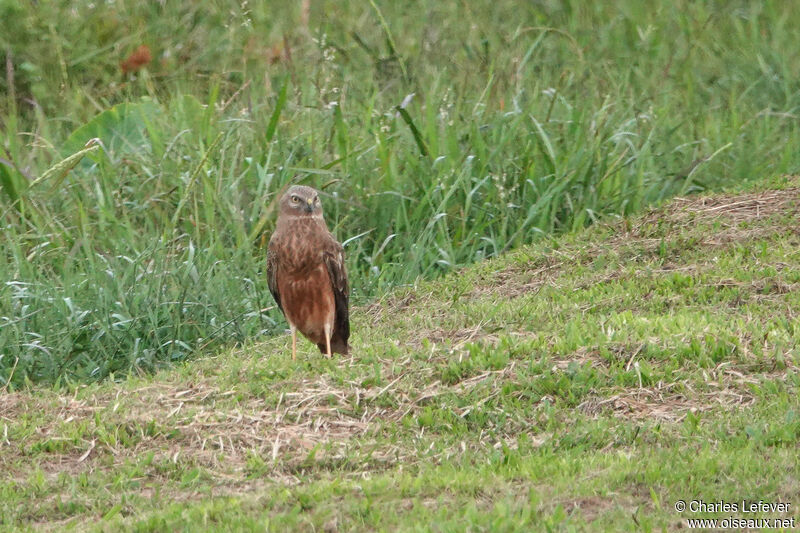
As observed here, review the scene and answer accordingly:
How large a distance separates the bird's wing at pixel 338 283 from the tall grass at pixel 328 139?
1083 mm

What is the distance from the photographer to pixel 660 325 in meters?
6.20

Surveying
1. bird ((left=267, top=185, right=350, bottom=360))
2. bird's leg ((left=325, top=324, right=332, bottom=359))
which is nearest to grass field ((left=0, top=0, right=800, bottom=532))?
bird's leg ((left=325, top=324, right=332, bottom=359))

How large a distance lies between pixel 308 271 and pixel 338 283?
0.18 meters

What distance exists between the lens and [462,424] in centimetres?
534

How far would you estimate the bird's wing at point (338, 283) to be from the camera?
6.38 metres

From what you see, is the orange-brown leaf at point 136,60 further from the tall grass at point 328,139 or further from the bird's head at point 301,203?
the bird's head at point 301,203

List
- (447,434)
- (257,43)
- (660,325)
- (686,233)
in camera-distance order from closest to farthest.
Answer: (447,434) → (660,325) → (686,233) → (257,43)

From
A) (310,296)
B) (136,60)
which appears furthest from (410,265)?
(136,60)

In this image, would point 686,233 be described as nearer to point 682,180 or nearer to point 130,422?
point 682,180

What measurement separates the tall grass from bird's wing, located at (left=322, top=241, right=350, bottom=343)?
108 centimetres

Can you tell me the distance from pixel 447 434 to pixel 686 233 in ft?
10.6

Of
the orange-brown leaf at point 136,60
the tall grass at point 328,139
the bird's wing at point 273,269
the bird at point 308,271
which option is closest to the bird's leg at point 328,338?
the bird at point 308,271

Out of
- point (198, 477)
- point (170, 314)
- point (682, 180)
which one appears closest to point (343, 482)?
point (198, 477)

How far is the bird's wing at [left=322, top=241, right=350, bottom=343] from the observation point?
20.9ft
